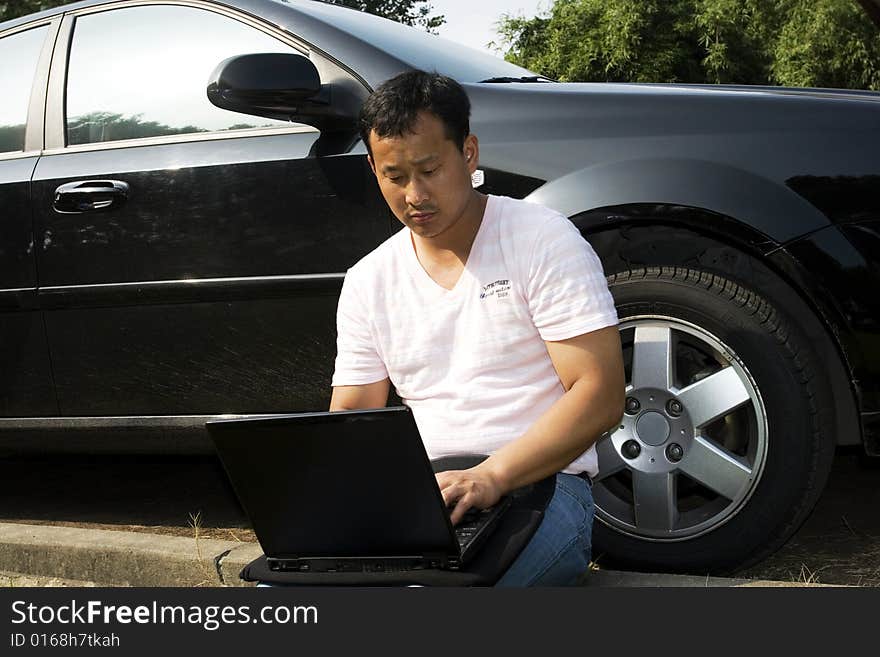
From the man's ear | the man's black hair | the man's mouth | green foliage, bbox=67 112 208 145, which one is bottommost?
green foliage, bbox=67 112 208 145

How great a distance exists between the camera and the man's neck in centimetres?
234

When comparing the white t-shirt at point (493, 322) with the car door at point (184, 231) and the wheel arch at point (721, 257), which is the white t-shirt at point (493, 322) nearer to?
the wheel arch at point (721, 257)

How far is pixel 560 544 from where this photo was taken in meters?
2.18

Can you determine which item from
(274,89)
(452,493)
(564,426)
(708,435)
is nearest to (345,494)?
(452,493)

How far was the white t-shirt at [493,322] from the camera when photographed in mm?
2229

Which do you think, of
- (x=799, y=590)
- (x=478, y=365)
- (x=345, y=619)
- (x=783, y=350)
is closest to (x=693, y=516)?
(x=783, y=350)

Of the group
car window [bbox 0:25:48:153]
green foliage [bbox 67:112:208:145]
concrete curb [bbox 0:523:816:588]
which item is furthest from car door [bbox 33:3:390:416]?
concrete curb [bbox 0:523:816:588]

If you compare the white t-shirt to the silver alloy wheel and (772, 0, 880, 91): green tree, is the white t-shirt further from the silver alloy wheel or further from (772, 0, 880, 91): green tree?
(772, 0, 880, 91): green tree

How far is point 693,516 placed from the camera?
2826mm

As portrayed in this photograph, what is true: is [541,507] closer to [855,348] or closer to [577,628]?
[577,628]

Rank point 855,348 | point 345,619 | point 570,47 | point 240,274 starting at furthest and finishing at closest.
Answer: point 570,47, point 240,274, point 855,348, point 345,619

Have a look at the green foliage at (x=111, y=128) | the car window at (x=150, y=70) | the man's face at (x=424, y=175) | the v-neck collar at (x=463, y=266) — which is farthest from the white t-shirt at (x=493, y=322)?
the green foliage at (x=111, y=128)

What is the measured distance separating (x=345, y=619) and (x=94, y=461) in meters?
3.23

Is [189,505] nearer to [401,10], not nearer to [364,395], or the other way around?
[364,395]
